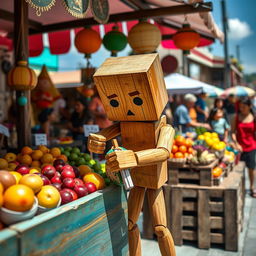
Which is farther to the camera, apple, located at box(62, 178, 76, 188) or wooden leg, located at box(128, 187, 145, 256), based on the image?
wooden leg, located at box(128, 187, 145, 256)

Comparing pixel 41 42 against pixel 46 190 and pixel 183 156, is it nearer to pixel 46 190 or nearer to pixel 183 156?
pixel 183 156

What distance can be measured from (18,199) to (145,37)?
2936 mm

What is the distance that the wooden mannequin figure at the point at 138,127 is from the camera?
7.23 ft

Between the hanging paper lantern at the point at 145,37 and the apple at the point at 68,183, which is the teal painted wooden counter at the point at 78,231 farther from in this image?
the hanging paper lantern at the point at 145,37

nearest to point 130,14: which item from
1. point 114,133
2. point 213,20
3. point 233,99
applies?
point 213,20

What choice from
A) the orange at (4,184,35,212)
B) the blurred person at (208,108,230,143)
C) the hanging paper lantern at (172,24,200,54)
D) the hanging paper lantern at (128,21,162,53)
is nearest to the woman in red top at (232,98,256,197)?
the blurred person at (208,108,230,143)

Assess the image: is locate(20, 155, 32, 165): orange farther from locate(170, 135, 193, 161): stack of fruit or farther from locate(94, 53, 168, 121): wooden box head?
locate(170, 135, 193, 161): stack of fruit

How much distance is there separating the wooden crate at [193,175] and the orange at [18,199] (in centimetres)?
242

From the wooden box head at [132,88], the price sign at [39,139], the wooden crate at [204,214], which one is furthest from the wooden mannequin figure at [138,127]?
the price sign at [39,139]

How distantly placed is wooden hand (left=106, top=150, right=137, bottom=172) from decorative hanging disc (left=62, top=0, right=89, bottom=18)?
4.41 ft

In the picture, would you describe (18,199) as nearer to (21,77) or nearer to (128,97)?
(128,97)

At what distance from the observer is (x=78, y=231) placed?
1954mm

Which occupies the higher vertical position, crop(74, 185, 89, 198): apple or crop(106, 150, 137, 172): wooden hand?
crop(106, 150, 137, 172): wooden hand

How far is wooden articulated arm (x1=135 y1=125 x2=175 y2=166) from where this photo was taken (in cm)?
214
